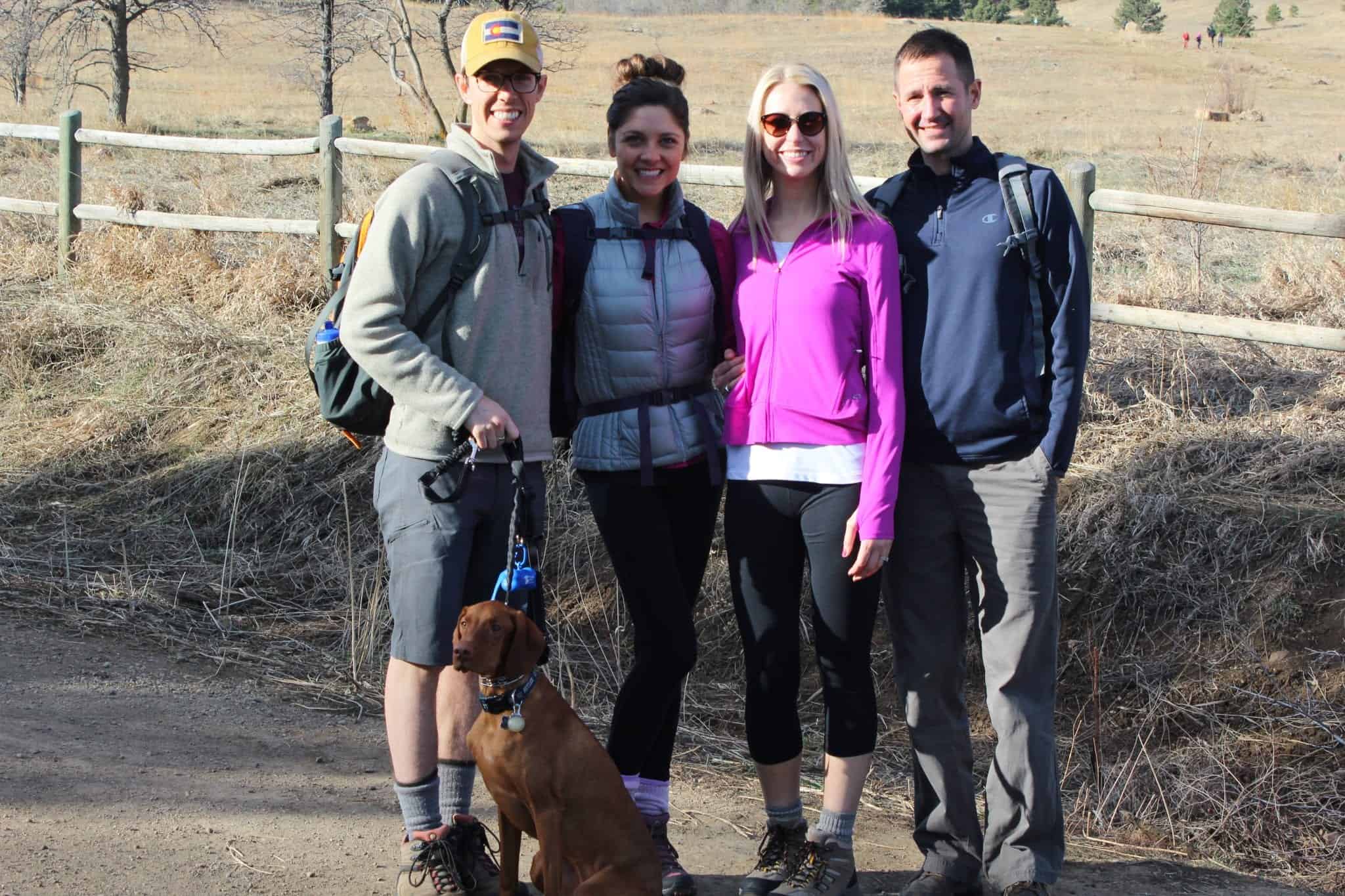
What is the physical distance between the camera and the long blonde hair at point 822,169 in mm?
3172

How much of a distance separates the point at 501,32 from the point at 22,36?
25.0 meters

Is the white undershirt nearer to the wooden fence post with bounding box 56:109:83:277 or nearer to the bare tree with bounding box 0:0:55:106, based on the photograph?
the wooden fence post with bounding box 56:109:83:277

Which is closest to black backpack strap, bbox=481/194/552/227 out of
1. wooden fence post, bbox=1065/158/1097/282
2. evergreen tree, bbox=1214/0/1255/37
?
wooden fence post, bbox=1065/158/1097/282

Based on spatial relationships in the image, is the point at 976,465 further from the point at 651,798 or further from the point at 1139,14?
the point at 1139,14

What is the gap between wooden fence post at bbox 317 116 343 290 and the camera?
8609 mm

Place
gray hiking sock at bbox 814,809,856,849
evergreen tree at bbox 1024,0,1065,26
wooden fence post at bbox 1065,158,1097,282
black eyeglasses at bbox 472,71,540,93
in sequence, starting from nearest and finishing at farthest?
1. black eyeglasses at bbox 472,71,540,93
2. gray hiking sock at bbox 814,809,856,849
3. wooden fence post at bbox 1065,158,1097,282
4. evergreen tree at bbox 1024,0,1065,26

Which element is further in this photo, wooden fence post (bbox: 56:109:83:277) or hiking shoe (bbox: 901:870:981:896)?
wooden fence post (bbox: 56:109:83:277)

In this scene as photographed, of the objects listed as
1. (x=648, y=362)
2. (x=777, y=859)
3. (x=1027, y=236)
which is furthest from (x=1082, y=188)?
(x=777, y=859)

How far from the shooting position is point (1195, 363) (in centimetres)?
669

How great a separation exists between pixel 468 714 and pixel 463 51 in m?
1.68

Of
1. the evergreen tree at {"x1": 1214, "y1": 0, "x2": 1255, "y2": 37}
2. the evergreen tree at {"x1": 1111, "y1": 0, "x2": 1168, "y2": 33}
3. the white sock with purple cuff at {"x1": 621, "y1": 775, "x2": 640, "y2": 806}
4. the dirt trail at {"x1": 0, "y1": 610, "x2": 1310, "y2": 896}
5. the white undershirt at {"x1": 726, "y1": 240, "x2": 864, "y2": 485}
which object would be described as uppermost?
the evergreen tree at {"x1": 1111, "y1": 0, "x2": 1168, "y2": 33}

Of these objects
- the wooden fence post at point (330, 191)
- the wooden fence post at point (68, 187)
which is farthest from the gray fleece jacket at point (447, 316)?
the wooden fence post at point (68, 187)

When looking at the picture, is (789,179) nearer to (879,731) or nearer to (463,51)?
(463,51)

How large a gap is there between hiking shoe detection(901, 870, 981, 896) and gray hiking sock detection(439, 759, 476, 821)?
119cm
